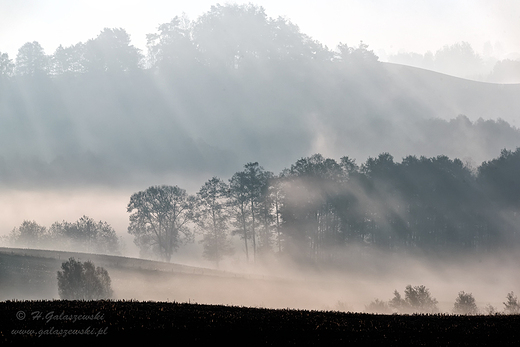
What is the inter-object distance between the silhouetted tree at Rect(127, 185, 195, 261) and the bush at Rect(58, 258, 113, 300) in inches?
1440

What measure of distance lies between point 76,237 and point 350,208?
84.6m

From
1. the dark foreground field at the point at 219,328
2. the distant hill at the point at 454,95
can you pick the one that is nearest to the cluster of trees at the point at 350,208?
the dark foreground field at the point at 219,328

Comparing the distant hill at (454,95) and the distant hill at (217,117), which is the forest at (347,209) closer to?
the distant hill at (217,117)

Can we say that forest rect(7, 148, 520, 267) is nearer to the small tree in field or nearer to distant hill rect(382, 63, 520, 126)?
the small tree in field

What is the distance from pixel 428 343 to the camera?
15656mm

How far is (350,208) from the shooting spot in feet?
247

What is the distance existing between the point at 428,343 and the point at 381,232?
2436 inches

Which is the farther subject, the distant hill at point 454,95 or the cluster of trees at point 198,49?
the cluster of trees at point 198,49

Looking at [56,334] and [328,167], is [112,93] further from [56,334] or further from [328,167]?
[56,334]

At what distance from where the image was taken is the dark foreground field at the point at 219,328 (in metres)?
14.7

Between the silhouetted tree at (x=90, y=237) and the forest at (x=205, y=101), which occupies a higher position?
the forest at (x=205, y=101)

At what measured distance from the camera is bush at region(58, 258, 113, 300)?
4384 cm

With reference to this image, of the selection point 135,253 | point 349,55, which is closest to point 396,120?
point 349,55

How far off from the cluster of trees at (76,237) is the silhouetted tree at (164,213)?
1630 inches
